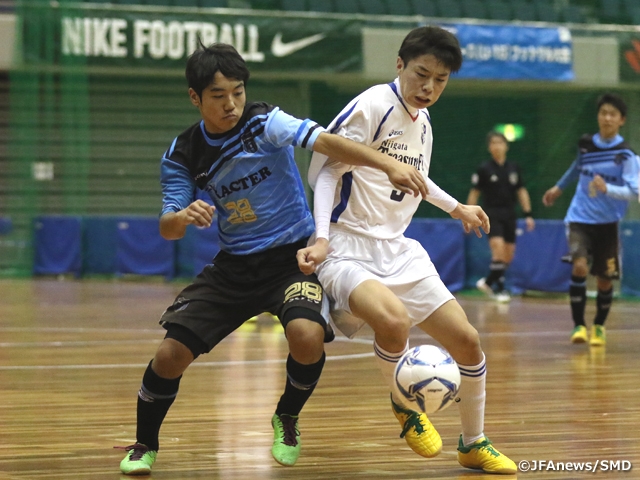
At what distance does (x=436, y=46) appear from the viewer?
394 centimetres

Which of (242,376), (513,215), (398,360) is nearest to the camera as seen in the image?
(398,360)

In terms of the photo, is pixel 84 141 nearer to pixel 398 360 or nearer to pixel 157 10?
pixel 157 10

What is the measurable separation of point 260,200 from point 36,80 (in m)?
13.1

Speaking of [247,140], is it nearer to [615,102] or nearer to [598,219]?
[615,102]

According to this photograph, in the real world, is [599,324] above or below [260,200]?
below

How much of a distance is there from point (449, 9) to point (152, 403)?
15094mm

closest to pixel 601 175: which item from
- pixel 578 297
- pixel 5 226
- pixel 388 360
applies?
pixel 578 297

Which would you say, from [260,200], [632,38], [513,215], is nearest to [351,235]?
[260,200]

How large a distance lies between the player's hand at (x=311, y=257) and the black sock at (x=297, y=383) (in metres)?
0.43

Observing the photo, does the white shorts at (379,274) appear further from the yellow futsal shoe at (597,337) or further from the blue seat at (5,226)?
the blue seat at (5,226)

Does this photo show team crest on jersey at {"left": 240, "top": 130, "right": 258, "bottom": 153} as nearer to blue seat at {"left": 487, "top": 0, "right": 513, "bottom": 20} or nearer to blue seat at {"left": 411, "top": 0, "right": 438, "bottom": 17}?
blue seat at {"left": 411, "top": 0, "right": 438, "bottom": 17}

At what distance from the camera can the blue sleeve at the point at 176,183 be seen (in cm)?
405

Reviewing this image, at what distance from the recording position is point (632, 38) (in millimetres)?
17297

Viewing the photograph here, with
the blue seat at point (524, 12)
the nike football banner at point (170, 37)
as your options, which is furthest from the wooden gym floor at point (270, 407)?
the blue seat at point (524, 12)
